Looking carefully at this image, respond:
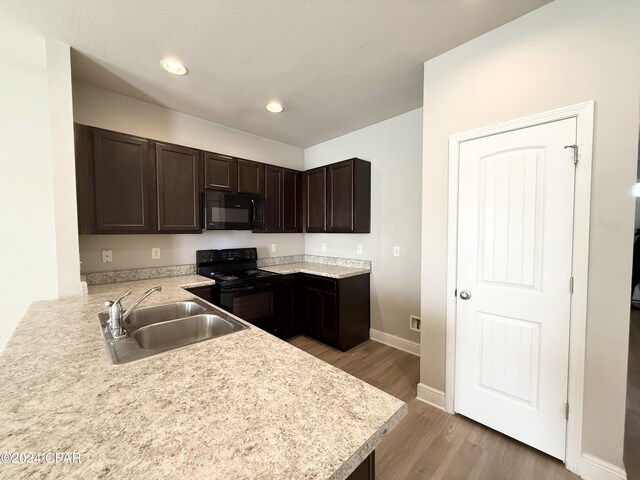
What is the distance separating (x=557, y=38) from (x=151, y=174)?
311 centimetres

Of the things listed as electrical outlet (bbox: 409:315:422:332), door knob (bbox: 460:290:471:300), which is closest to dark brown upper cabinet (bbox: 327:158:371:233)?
electrical outlet (bbox: 409:315:422:332)

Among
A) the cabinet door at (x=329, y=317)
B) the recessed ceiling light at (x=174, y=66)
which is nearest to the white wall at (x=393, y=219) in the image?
the cabinet door at (x=329, y=317)

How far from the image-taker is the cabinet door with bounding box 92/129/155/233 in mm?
2082

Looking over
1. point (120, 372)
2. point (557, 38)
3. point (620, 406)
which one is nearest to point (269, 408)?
point (120, 372)

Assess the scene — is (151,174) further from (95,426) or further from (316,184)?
(95,426)

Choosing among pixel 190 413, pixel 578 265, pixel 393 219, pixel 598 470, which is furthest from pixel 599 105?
pixel 190 413

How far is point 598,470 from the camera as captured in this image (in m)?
1.38

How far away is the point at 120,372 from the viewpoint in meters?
0.90

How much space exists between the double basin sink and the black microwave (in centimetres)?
114

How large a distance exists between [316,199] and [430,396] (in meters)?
2.50

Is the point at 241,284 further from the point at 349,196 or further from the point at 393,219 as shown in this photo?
the point at 393,219

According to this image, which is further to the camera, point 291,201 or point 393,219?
point 291,201

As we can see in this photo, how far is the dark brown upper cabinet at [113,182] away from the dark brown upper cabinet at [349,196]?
1945 millimetres

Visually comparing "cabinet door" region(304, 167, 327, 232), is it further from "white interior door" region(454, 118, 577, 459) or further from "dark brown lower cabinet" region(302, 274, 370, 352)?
"white interior door" region(454, 118, 577, 459)
